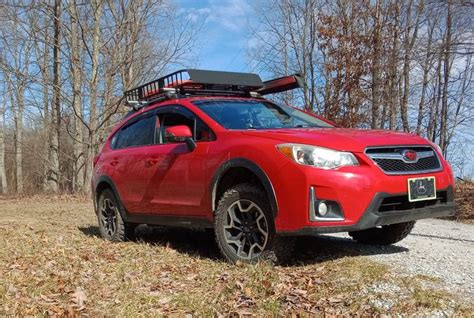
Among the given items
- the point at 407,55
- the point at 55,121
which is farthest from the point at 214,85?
the point at 55,121

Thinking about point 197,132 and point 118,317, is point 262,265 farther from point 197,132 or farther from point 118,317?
point 197,132

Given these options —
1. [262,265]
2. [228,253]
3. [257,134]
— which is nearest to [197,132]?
[257,134]

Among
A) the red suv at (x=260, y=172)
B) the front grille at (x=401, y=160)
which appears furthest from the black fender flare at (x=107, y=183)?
the front grille at (x=401, y=160)

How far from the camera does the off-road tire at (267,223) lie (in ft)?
14.7

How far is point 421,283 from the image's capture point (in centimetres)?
382

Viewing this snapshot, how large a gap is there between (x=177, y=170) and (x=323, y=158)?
6.22 feet

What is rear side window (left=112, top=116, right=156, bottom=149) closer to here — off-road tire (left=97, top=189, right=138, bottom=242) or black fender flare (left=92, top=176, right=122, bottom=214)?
black fender flare (left=92, top=176, right=122, bottom=214)

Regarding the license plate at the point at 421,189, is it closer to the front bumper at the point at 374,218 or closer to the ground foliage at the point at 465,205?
the front bumper at the point at 374,218

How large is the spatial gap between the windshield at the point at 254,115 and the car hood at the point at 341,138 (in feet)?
1.51

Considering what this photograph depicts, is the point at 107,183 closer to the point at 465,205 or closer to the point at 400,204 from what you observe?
the point at 400,204

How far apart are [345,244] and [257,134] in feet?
5.87

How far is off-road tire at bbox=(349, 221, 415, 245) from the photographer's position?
5402mm

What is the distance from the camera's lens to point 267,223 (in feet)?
14.8

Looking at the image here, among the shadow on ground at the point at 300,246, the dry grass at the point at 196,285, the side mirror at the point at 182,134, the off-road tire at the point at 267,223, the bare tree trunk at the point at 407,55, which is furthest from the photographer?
the bare tree trunk at the point at 407,55
